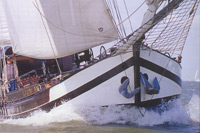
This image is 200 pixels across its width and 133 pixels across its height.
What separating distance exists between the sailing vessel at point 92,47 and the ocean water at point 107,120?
234 mm

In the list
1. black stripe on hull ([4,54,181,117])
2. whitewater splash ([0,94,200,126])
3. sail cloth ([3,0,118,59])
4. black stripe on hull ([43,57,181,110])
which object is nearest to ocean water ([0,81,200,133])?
whitewater splash ([0,94,200,126])

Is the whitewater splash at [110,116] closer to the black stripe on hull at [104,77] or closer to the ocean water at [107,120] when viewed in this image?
the ocean water at [107,120]

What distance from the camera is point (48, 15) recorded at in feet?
33.7

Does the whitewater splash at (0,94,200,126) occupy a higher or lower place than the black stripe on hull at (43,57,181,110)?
lower

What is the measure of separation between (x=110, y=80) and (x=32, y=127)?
9.16ft

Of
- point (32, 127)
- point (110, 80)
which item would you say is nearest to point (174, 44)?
point (110, 80)

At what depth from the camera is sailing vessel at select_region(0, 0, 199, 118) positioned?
31.1ft

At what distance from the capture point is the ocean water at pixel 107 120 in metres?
9.05

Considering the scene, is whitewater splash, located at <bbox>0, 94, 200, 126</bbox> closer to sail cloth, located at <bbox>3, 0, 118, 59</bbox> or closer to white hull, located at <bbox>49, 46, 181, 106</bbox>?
white hull, located at <bbox>49, 46, 181, 106</bbox>

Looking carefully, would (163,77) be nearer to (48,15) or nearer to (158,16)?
(158,16)

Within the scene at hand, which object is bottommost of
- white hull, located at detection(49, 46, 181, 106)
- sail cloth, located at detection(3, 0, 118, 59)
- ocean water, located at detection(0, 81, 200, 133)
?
ocean water, located at detection(0, 81, 200, 133)

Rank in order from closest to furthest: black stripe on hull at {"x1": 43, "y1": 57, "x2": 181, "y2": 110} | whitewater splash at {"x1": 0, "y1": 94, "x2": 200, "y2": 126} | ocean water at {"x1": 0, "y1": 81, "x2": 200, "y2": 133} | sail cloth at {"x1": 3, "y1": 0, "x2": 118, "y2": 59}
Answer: ocean water at {"x1": 0, "y1": 81, "x2": 200, "y2": 133}
black stripe on hull at {"x1": 43, "y1": 57, "x2": 181, "y2": 110}
whitewater splash at {"x1": 0, "y1": 94, "x2": 200, "y2": 126}
sail cloth at {"x1": 3, "y1": 0, "x2": 118, "y2": 59}

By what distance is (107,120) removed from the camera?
383 inches

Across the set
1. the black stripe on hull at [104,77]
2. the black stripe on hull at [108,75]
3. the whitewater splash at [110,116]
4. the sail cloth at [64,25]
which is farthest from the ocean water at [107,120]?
the sail cloth at [64,25]
